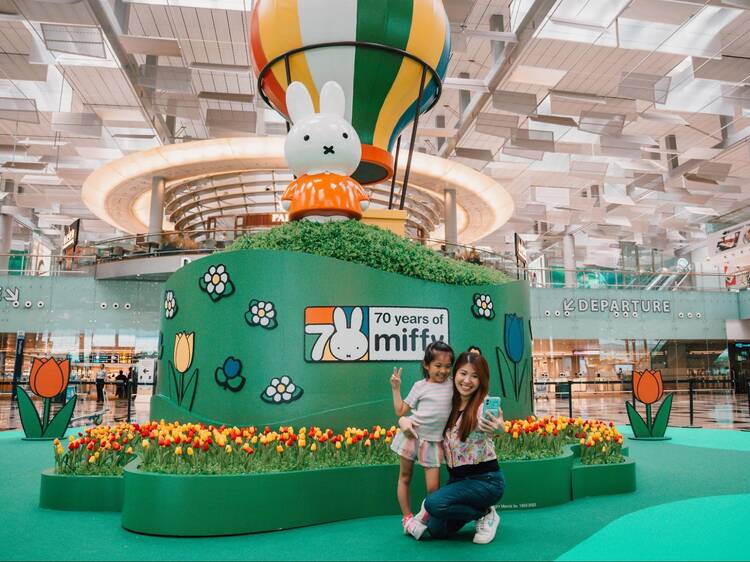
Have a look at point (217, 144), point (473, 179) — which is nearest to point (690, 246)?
point (473, 179)

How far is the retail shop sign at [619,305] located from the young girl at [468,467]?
19151 mm

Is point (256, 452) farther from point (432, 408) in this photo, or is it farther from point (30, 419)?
point (30, 419)

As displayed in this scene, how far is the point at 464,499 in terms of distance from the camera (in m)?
3.21

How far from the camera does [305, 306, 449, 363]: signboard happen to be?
188 inches

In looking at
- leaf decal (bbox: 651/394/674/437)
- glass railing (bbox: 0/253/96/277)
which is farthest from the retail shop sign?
glass railing (bbox: 0/253/96/277)

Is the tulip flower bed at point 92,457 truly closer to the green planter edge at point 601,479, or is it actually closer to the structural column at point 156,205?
the green planter edge at point 601,479

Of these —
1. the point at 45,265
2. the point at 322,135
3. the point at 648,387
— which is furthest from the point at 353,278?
the point at 45,265

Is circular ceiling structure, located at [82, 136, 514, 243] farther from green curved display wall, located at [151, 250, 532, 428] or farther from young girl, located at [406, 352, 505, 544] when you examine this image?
young girl, located at [406, 352, 505, 544]

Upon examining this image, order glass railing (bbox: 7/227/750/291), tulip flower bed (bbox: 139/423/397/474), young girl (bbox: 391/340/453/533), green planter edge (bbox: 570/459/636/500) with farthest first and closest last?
glass railing (bbox: 7/227/750/291) → green planter edge (bbox: 570/459/636/500) → tulip flower bed (bbox: 139/423/397/474) → young girl (bbox: 391/340/453/533)

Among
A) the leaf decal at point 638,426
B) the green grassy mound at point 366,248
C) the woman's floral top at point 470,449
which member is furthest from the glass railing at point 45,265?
the woman's floral top at point 470,449

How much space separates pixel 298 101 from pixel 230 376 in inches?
101

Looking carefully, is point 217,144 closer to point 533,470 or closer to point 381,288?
point 381,288

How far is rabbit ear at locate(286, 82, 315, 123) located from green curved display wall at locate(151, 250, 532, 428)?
153 cm

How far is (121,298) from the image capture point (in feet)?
60.0
